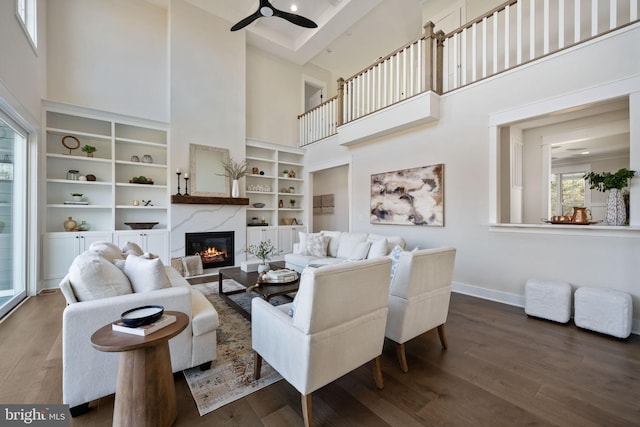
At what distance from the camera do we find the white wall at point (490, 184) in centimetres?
281

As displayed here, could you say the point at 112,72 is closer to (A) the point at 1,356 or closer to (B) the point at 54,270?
(B) the point at 54,270

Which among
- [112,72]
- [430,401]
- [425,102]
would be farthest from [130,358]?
[112,72]

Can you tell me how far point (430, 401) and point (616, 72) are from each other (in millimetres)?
3779

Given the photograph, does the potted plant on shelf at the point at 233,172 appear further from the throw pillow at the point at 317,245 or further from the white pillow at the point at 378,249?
the white pillow at the point at 378,249

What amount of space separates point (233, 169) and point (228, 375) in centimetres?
462

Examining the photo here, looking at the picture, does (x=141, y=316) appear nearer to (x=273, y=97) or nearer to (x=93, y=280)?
(x=93, y=280)

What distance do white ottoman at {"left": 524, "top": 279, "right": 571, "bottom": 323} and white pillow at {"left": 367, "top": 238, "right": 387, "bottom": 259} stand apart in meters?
1.73

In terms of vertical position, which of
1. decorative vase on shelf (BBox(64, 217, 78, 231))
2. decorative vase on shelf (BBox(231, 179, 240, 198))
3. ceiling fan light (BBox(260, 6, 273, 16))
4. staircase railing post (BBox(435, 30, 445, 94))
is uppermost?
ceiling fan light (BBox(260, 6, 273, 16))

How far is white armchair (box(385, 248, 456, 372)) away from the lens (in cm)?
201

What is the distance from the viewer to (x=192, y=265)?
502cm

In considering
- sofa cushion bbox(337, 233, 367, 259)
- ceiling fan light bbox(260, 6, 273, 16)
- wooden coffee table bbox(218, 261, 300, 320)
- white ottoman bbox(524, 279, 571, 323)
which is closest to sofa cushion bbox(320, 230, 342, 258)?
sofa cushion bbox(337, 233, 367, 259)

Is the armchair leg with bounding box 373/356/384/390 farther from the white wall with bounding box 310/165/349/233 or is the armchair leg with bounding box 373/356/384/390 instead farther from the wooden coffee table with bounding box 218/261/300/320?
the white wall with bounding box 310/165/349/233

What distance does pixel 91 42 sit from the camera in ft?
15.5

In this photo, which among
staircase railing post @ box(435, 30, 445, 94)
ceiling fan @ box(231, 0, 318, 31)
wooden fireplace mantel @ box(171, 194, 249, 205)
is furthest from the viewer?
wooden fireplace mantel @ box(171, 194, 249, 205)
